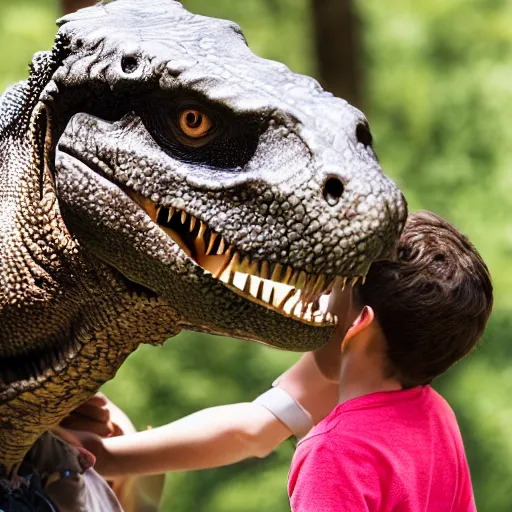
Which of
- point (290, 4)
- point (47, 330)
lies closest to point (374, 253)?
point (47, 330)

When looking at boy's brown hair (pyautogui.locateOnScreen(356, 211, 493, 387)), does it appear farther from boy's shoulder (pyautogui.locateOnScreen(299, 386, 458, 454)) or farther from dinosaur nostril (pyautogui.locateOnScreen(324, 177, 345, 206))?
dinosaur nostril (pyautogui.locateOnScreen(324, 177, 345, 206))

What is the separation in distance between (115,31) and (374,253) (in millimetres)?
542

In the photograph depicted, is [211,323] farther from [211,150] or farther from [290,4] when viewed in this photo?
[290,4]

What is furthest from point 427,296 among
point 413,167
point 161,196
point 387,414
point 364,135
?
point 413,167

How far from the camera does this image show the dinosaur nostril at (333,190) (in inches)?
60.4

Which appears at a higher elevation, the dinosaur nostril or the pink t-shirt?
the dinosaur nostril

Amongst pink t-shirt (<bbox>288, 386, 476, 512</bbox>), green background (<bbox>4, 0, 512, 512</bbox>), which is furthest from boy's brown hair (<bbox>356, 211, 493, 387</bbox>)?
green background (<bbox>4, 0, 512, 512</bbox>)

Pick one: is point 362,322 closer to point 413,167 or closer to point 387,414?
point 387,414

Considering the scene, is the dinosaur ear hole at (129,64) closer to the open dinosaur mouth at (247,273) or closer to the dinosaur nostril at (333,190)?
the open dinosaur mouth at (247,273)

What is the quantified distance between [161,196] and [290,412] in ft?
3.61

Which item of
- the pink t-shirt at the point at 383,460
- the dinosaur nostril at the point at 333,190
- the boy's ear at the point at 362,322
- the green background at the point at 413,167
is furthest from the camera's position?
the green background at the point at 413,167

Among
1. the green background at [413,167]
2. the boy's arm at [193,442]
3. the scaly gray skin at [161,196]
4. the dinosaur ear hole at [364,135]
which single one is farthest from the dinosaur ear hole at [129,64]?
the green background at [413,167]

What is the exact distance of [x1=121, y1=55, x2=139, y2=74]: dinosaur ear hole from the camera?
5.47 feet

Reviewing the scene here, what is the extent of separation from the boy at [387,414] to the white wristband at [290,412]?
49 millimetres
